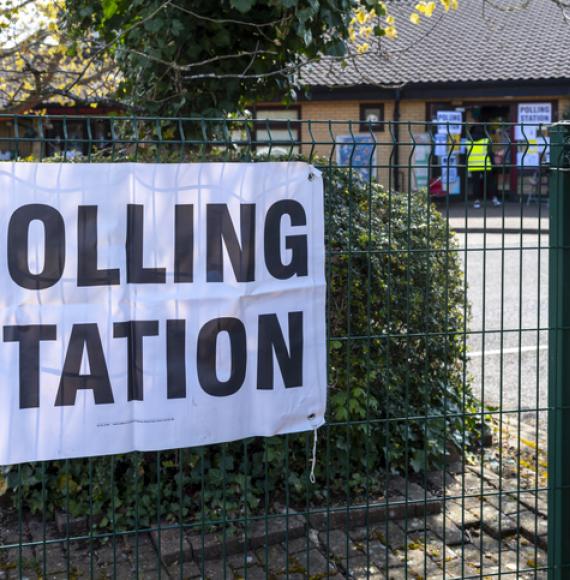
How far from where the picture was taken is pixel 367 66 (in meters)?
27.0

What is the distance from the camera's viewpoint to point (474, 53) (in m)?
27.0

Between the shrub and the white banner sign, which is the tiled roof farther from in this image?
the white banner sign

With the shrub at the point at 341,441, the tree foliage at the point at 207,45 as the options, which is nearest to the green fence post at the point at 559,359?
the shrub at the point at 341,441

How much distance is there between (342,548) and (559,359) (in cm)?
134

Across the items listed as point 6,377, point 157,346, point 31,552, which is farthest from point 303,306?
point 31,552

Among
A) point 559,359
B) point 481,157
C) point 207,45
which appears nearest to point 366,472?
point 559,359

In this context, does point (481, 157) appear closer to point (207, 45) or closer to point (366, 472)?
point (366, 472)

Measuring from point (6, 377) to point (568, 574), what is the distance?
7.69 ft

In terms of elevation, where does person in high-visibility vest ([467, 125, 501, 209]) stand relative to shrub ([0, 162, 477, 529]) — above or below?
above

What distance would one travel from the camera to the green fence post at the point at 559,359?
3.50m

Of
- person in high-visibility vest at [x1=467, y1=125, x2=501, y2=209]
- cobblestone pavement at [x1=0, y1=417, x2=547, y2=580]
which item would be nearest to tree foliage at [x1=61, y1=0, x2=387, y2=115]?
person in high-visibility vest at [x1=467, y1=125, x2=501, y2=209]

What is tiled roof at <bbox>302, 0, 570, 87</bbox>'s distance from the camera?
2555 cm

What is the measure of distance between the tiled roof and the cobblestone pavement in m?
21.1

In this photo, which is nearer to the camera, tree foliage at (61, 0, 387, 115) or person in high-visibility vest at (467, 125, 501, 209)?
person in high-visibility vest at (467, 125, 501, 209)
